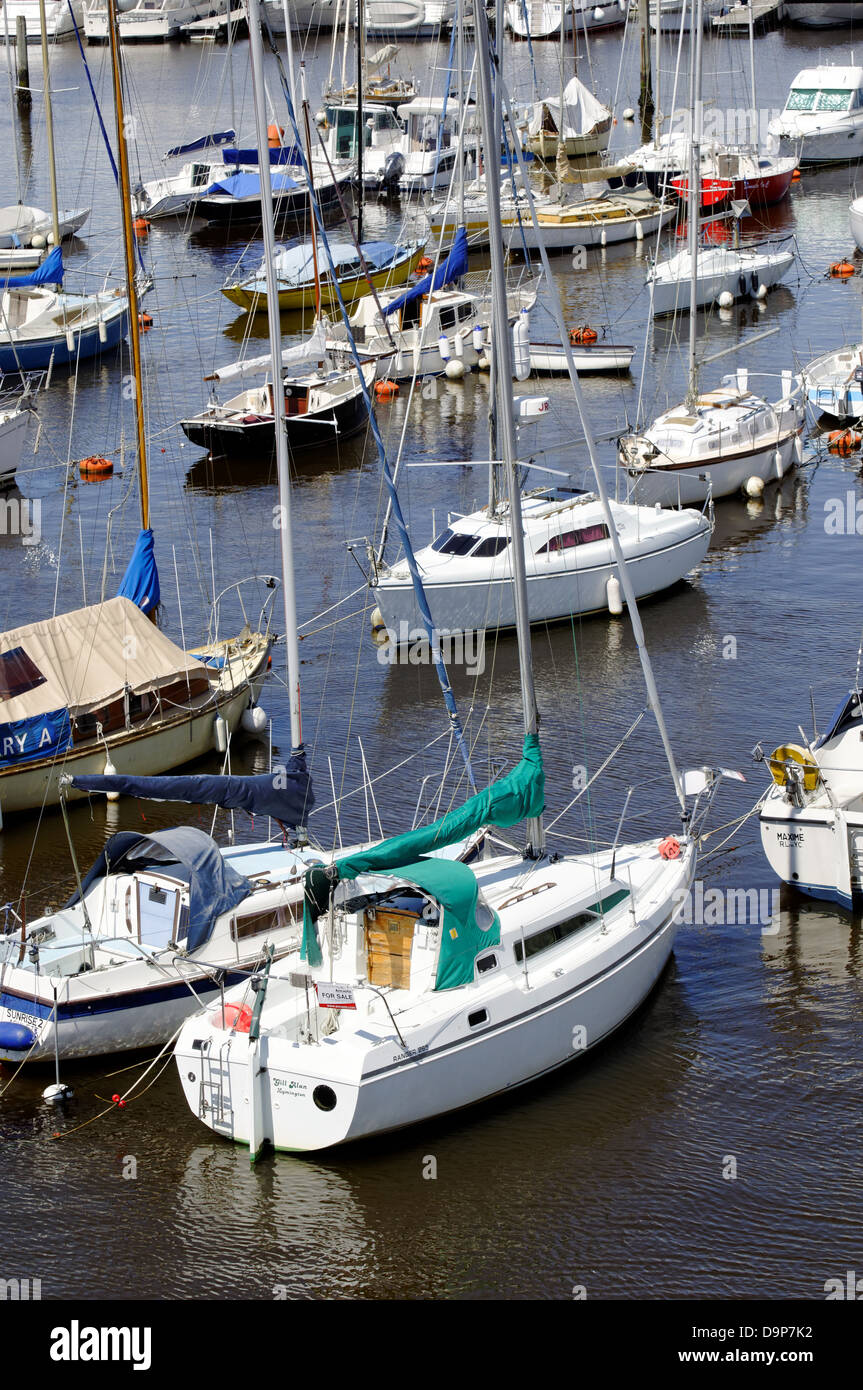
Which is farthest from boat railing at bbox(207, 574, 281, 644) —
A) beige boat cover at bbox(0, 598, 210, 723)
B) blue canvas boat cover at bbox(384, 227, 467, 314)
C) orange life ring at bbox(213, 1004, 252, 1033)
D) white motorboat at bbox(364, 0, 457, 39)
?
white motorboat at bbox(364, 0, 457, 39)

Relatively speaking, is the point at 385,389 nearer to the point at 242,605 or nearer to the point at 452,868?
the point at 242,605

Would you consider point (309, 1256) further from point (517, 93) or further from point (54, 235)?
point (517, 93)

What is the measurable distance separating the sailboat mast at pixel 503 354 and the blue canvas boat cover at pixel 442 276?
2833 cm

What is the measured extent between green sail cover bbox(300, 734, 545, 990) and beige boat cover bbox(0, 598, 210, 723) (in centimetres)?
924

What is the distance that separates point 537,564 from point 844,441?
1459 centimetres

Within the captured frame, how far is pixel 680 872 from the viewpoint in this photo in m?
23.3

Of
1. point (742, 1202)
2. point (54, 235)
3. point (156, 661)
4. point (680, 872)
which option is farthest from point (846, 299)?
point (742, 1202)

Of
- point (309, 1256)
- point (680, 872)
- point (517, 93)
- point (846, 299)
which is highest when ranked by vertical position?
point (517, 93)

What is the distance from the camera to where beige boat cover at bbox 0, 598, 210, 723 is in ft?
94.8

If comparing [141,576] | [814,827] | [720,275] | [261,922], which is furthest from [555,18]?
[261,922]

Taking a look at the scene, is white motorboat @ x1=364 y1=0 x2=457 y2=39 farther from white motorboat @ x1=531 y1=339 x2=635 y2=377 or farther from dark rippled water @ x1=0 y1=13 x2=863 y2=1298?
white motorboat @ x1=531 y1=339 x2=635 y2=377

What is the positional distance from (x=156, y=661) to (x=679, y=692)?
32.3ft

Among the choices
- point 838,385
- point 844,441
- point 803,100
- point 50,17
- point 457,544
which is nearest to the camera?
point 457,544

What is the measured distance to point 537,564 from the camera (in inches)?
1355
